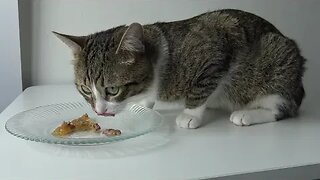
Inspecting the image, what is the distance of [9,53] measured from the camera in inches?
51.3

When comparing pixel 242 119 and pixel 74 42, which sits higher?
pixel 74 42

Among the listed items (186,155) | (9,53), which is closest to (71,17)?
(9,53)

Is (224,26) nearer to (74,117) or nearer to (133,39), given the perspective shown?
(133,39)

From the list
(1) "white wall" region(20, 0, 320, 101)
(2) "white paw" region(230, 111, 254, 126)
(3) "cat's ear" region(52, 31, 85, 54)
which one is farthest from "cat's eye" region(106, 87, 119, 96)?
(1) "white wall" region(20, 0, 320, 101)

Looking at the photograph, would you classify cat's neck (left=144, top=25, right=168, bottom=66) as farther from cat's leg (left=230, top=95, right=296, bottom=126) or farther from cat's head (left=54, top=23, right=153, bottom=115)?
cat's leg (left=230, top=95, right=296, bottom=126)

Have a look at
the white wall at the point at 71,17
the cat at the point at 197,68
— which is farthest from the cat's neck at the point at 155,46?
the white wall at the point at 71,17

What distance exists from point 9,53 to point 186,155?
71 cm

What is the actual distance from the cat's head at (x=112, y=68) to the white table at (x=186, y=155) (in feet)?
0.30

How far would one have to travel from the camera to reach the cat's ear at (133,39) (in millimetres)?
863

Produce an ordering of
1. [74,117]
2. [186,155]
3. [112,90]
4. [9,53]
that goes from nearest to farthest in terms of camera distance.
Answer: [186,155] → [112,90] → [74,117] → [9,53]

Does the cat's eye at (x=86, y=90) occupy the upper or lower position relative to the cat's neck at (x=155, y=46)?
lower

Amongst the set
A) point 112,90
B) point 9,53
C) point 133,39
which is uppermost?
point 133,39

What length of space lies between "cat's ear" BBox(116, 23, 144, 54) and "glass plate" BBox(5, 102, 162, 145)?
0.14 metres

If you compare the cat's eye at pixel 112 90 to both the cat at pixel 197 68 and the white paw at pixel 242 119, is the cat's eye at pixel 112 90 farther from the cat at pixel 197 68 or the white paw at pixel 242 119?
the white paw at pixel 242 119
